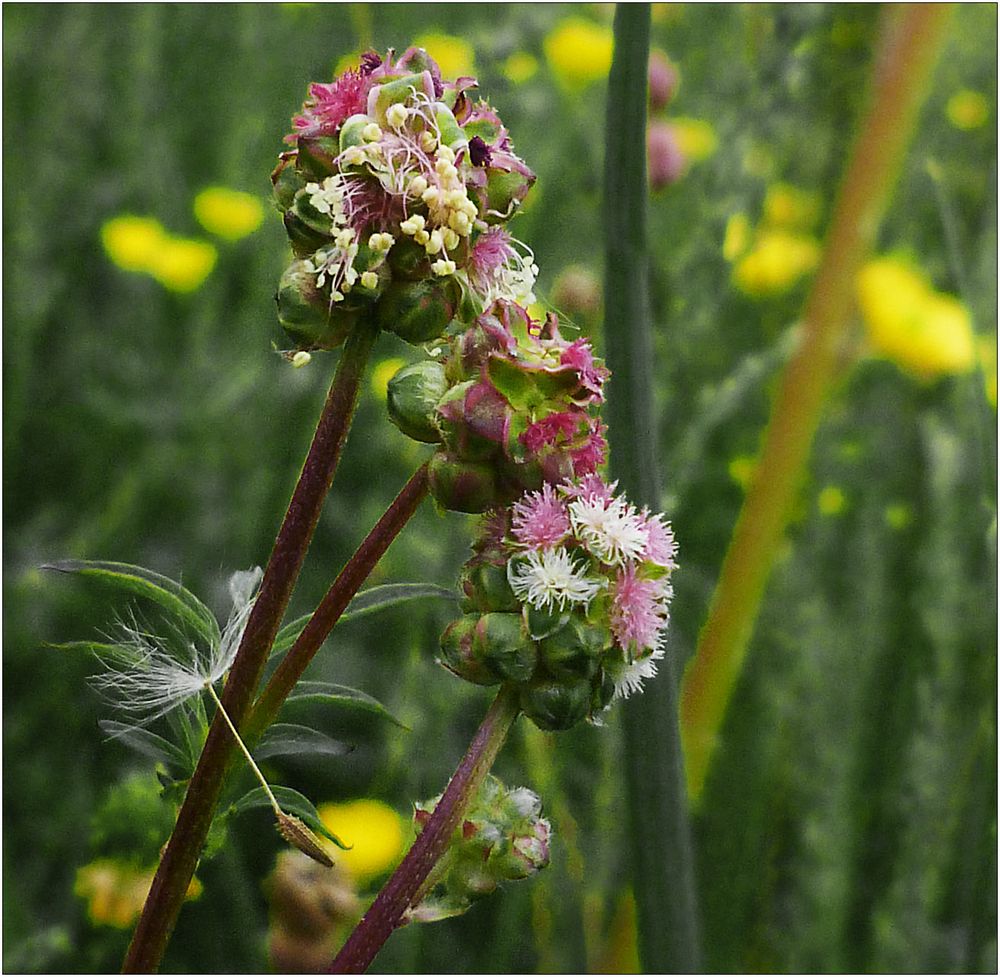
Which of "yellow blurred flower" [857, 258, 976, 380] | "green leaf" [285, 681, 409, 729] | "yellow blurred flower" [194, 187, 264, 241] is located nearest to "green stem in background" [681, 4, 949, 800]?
"green leaf" [285, 681, 409, 729]

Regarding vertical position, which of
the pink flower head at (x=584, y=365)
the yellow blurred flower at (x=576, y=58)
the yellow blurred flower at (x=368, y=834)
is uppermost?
the yellow blurred flower at (x=576, y=58)

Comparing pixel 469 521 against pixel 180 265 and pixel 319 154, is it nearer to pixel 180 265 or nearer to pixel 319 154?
pixel 319 154

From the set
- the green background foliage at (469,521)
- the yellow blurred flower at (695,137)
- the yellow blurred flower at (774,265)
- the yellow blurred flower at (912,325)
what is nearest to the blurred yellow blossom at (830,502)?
the green background foliage at (469,521)

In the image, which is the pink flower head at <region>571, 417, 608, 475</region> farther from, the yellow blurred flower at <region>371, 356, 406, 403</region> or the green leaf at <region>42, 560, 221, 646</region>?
the yellow blurred flower at <region>371, 356, 406, 403</region>

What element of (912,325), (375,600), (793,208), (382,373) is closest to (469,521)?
(382,373)

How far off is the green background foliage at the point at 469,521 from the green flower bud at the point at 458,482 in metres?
0.18

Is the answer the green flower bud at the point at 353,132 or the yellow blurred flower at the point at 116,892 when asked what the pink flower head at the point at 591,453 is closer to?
the green flower bud at the point at 353,132

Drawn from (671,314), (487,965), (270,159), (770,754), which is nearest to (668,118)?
(270,159)

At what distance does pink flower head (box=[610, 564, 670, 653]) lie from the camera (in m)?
0.39

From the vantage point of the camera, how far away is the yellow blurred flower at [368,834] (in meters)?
1.01

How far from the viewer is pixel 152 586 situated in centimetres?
40

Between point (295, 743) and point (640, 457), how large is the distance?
19 centimetres

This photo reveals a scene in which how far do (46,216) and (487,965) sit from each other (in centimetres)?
108

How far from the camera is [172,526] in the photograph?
140 centimetres
